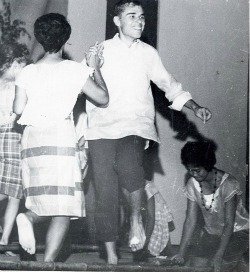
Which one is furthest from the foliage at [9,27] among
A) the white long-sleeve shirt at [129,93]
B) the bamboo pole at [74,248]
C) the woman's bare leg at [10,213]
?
the bamboo pole at [74,248]

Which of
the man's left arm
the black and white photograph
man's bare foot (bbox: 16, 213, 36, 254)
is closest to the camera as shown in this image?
man's bare foot (bbox: 16, 213, 36, 254)

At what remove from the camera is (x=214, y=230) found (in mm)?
2393

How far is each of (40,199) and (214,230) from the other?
0.93 metres

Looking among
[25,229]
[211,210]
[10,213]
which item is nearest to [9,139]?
[10,213]

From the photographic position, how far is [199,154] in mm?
2438

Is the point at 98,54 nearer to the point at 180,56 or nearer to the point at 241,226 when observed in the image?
the point at 180,56

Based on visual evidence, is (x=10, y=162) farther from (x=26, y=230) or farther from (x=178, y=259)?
(x=178, y=259)

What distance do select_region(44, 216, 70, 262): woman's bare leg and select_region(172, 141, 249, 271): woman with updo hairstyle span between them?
61 cm

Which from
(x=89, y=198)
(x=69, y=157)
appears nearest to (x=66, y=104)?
(x=69, y=157)

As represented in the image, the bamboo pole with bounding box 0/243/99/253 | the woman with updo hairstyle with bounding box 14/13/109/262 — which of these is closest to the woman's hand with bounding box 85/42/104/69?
the woman with updo hairstyle with bounding box 14/13/109/262

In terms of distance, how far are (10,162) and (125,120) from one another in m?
0.62

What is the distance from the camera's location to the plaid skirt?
227 cm

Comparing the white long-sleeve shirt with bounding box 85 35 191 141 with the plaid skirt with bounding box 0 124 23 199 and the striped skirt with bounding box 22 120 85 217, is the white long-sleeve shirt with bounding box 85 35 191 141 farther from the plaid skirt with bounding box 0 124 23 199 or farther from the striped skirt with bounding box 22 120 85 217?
the plaid skirt with bounding box 0 124 23 199

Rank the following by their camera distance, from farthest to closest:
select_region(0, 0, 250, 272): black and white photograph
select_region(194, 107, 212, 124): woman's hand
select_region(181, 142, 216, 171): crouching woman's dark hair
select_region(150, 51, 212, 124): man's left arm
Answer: select_region(181, 142, 216, 171): crouching woman's dark hair → select_region(150, 51, 212, 124): man's left arm → select_region(194, 107, 212, 124): woman's hand → select_region(0, 0, 250, 272): black and white photograph
